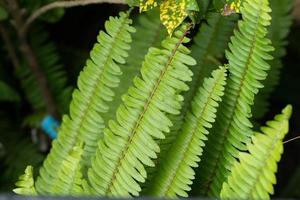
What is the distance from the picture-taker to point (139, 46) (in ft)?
5.73

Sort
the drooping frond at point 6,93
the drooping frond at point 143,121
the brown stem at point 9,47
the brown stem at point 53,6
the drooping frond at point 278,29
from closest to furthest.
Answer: the drooping frond at point 143,121 < the brown stem at point 53,6 < the drooping frond at point 278,29 < the drooping frond at point 6,93 < the brown stem at point 9,47

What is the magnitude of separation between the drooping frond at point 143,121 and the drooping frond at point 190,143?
6 centimetres

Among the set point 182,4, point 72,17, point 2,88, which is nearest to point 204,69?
point 182,4

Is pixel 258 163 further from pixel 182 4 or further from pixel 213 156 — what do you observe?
pixel 182 4

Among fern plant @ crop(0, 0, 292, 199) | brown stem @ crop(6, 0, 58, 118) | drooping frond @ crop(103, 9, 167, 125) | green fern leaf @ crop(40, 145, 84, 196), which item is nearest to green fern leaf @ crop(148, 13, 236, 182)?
drooping frond @ crop(103, 9, 167, 125)

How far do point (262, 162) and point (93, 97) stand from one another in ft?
1.91

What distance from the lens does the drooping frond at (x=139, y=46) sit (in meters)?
1.69

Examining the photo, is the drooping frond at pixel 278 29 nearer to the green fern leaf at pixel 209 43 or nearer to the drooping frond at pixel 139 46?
the green fern leaf at pixel 209 43

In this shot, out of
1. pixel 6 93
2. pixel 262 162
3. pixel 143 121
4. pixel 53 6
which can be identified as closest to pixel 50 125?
pixel 6 93

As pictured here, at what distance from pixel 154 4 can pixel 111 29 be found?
156 millimetres

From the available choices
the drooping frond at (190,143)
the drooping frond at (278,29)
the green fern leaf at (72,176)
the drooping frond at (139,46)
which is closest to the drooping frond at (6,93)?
the drooping frond at (139,46)

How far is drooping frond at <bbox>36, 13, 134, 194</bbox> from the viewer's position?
1.40 metres

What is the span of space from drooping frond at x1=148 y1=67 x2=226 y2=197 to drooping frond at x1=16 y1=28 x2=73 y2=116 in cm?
80

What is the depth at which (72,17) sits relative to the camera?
2.32 metres
